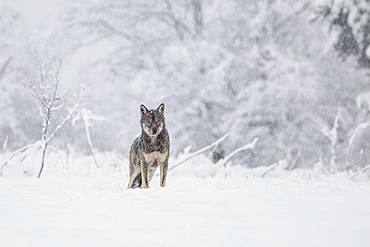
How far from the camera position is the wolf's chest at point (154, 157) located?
8.48 metres

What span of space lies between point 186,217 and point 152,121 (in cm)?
319

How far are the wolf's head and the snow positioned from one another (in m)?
0.85

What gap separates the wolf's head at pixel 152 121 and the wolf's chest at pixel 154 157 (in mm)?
271

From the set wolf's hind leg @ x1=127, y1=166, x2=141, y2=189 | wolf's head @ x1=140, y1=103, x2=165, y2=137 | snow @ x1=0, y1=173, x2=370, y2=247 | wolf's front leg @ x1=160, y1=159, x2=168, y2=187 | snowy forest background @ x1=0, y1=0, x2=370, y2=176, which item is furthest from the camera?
snowy forest background @ x1=0, y1=0, x2=370, y2=176

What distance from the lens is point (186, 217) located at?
5379 mm

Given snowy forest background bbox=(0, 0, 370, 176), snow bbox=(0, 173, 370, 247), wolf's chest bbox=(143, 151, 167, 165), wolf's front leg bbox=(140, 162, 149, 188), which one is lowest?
snow bbox=(0, 173, 370, 247)

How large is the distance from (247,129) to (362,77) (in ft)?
12.1

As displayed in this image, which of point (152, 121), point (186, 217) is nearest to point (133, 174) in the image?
point (152, 121)

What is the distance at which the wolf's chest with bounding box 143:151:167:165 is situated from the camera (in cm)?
848

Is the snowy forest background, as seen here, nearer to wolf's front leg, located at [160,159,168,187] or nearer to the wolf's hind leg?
the wolf's hind leg

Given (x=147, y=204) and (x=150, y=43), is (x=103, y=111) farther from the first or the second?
(x=147, y=204)

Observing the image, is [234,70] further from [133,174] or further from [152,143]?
[152,143]

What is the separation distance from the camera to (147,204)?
6188mm

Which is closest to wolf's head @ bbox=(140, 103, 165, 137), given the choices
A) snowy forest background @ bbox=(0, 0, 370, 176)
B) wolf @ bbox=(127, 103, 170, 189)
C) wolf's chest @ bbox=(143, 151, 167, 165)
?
wolf @ bbox=(127, 103, 170, 189)
